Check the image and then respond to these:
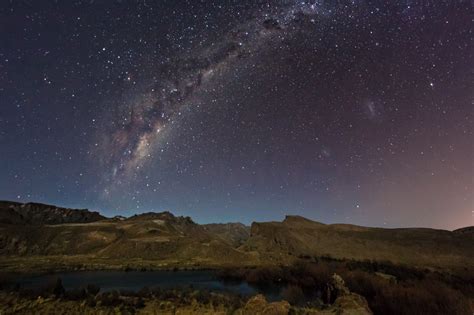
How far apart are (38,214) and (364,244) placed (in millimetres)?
141251

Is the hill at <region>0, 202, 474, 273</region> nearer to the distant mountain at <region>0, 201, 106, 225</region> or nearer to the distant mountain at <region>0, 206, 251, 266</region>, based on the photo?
the distant mountain at <region>0, 206, 251, 266</region>

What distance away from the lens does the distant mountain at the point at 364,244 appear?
217 ft

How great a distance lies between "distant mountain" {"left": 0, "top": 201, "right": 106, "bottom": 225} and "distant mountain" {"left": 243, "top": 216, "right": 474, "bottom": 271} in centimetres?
9984

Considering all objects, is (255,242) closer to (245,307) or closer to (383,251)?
(383,251)

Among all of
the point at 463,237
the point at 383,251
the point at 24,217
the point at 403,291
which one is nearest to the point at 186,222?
the point at 24,217

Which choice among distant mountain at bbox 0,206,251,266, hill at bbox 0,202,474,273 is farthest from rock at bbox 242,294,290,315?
distant mountain at bbox 0,206,251,266

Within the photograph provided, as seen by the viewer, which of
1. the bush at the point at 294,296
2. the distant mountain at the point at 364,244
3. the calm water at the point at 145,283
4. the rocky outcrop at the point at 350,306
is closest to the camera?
the rocky outcrop at the point at 350,306

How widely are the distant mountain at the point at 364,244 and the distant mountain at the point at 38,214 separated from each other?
99.8 meters

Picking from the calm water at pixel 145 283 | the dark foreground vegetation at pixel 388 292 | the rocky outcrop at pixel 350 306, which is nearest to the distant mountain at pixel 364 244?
the calm water at pixel 145 283

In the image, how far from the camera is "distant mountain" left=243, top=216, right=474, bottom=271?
217 ft

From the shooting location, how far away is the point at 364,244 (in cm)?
8125

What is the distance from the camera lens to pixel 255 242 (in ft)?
316

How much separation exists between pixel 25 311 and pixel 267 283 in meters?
31.9

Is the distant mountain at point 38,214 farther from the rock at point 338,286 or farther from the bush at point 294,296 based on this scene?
the rock at point 338,286
